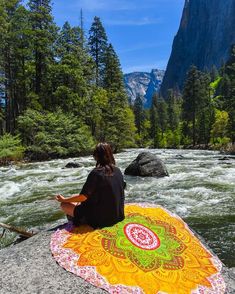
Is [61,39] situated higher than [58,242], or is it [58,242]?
[61,39]

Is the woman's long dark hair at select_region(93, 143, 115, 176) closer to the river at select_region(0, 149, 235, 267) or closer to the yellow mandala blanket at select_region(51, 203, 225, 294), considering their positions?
the yellow mandala blanket at select_region(51, 203, 225, 294)

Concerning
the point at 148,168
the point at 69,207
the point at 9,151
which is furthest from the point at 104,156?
the point at 9,151

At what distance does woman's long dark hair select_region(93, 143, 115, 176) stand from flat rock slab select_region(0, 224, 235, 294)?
127 cm

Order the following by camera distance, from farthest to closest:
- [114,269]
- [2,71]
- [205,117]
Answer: [205,117]
[2,71]
[114,269]

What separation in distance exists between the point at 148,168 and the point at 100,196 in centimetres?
1037

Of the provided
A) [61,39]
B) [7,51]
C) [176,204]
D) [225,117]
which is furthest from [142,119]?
[176,204]

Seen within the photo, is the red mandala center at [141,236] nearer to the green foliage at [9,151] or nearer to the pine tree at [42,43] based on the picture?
the green foliage at [9,151]

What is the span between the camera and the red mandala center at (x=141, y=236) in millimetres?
4566

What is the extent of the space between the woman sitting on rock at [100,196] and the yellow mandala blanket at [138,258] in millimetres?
142

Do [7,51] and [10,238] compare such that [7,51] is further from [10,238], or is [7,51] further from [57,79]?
[10,238]

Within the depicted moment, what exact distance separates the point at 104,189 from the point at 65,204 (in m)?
0.70

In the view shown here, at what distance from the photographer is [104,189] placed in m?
4.66

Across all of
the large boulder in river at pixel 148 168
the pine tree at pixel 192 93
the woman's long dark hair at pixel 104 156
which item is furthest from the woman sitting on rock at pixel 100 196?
the pine tree at pixel 192 93

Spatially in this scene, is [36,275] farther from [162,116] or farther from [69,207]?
[162,116]
